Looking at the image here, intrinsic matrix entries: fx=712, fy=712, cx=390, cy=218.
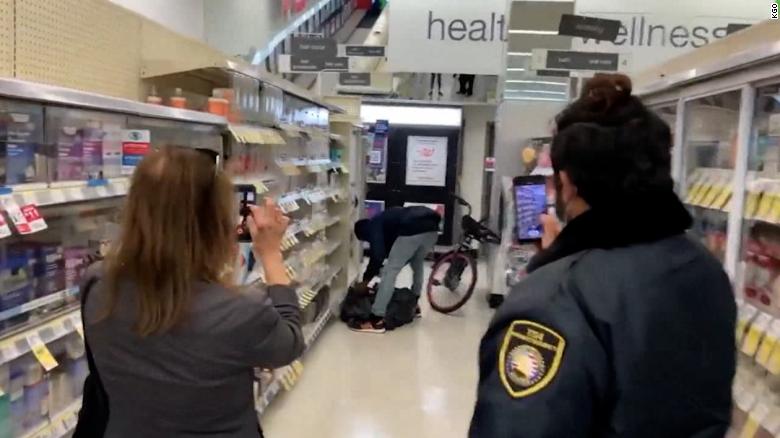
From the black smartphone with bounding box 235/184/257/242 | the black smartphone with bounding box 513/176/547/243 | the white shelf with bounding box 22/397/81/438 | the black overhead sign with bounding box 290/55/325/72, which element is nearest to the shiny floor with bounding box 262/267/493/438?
the black smartphone with bounding box 513/176/547/243

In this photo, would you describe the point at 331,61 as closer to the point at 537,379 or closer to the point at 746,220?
the point at 746,220

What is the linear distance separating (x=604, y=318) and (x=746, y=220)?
2085 mm

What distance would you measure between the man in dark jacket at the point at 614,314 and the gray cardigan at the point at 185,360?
0.64 m

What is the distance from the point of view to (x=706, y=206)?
318 centimetres

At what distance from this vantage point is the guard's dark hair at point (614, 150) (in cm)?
129

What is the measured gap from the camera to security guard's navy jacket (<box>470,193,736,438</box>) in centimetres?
121

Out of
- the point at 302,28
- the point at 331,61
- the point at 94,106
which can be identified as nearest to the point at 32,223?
the point at 94,106

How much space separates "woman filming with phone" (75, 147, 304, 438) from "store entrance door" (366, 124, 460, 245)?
35.1ft

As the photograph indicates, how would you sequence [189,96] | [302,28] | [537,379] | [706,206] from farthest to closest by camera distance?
1. [302,28]
2. [189,96]
3. [706,206]
4. [537,379]

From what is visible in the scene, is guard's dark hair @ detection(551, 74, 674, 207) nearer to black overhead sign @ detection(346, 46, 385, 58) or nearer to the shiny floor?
the shiny floor

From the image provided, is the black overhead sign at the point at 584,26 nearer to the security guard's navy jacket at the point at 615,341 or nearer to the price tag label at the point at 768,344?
the price tag label at the point at 768,344

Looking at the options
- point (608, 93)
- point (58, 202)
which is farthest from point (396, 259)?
point (608, 93)

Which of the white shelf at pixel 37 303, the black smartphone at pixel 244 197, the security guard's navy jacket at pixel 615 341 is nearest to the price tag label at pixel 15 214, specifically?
the white shelf at pixel 37 303

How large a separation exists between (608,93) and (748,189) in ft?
5.92
